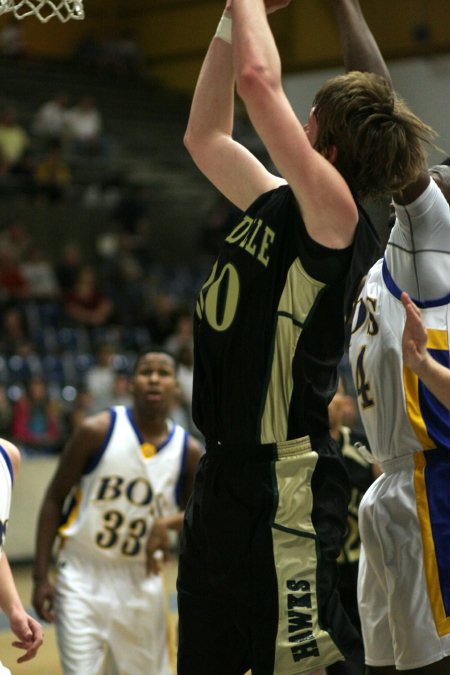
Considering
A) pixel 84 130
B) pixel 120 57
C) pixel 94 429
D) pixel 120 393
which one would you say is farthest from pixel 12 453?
pixel 120 57

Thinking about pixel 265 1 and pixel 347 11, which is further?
pixel 347 11

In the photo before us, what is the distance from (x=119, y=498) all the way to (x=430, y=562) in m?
2.40

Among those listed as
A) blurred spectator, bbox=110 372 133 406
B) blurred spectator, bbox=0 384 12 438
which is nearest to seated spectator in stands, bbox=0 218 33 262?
blurred spectator, bbox=110 372 133 406

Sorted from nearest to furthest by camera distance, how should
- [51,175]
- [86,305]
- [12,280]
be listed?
[12,280]
[86,305]
[51,175]

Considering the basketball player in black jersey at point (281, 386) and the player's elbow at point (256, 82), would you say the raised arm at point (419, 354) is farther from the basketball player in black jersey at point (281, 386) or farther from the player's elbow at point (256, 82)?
the player's elbow at point (256, 82)

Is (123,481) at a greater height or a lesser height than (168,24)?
lesser

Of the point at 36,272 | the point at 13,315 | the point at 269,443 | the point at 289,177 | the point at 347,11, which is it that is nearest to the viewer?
the point at 289,177

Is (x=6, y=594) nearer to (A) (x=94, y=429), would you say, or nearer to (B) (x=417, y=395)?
(B) (x=417, y=395)

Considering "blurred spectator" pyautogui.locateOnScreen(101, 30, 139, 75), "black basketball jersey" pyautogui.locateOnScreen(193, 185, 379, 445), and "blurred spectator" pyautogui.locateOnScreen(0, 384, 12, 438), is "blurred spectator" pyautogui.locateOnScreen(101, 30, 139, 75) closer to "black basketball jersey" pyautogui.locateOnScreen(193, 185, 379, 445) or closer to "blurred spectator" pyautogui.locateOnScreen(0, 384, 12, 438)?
"blurred spectator" pyautogui.locateOnScreen(0, 384, 12, 438)

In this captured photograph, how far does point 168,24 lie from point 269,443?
19.6 metres

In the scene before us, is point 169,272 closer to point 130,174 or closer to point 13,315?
point 130,174

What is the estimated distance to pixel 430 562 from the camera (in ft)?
11.3

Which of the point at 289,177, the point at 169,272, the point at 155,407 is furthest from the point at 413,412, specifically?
the point at 169,272

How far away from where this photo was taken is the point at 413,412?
139 inches
